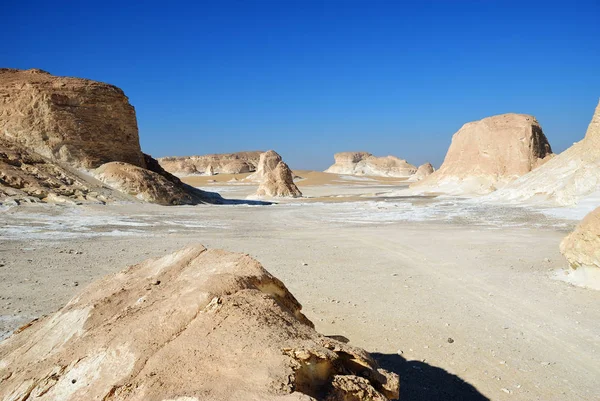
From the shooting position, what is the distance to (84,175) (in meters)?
25.9

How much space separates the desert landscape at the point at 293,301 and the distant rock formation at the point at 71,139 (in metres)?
1.22

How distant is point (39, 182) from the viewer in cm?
2164

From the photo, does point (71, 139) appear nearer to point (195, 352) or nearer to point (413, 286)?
point (413, 286)

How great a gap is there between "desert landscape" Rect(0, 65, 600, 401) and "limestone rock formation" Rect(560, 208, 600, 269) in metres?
0.02

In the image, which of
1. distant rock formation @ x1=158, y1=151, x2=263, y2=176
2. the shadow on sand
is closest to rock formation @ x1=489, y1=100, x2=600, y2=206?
the shadow on sand

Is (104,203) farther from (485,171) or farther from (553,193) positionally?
(485,171)

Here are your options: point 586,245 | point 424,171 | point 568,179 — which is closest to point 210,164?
point 424,171

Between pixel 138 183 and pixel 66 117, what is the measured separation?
20.7 feet

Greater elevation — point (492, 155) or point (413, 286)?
point (492, 155)

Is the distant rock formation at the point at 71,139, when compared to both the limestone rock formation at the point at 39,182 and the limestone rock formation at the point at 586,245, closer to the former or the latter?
the limestone rock formation at the point at 39,182

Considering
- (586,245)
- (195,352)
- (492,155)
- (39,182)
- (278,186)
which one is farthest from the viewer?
(278,186)

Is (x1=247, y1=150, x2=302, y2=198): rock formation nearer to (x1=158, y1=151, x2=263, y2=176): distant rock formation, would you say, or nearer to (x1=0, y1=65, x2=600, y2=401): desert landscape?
(x1=0, y1=65, x2=600, y2=401): desert landscape

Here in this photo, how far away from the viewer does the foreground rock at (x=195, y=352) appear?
2.40 metres

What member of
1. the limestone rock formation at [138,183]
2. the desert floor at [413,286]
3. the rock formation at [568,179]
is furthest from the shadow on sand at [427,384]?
the limestone rock formation at [138,183]
